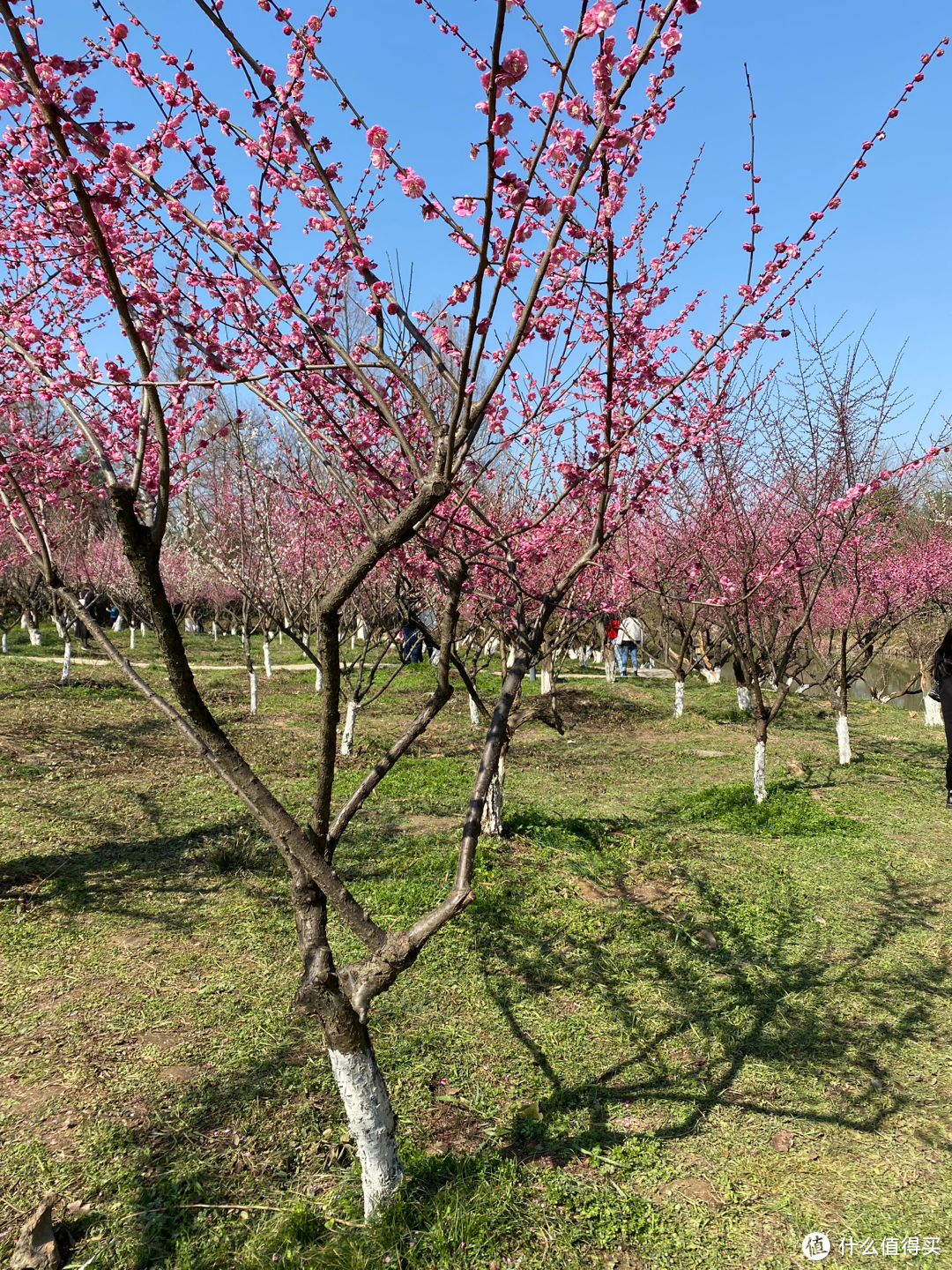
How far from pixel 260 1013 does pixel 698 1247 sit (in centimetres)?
228

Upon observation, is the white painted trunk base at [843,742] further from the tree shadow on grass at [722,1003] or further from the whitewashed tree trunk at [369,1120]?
the whitewashed tree trunk at [369,1120]

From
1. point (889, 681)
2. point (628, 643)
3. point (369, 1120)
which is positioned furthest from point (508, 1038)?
point (889, 681)

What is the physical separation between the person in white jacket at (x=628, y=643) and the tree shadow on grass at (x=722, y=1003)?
15.5m

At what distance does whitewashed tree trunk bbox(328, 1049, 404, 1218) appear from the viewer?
2564 millimetres

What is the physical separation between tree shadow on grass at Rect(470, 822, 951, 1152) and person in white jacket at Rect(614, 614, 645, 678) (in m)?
15.5

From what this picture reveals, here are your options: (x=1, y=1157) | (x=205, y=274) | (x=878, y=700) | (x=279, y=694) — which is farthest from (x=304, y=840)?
(x=878, y=700)

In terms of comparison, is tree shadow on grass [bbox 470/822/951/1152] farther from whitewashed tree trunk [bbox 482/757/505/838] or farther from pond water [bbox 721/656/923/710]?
pond water [bbox 721/656/923/710]

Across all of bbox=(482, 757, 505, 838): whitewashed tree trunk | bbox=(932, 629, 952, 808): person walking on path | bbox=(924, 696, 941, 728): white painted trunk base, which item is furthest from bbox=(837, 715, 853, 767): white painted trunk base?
bbox=(482, 757, 505, 838): whitewashed tree trunk

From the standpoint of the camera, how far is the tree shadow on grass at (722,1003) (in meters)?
3.40

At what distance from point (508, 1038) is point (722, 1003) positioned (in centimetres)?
129

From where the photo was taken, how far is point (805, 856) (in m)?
6.66

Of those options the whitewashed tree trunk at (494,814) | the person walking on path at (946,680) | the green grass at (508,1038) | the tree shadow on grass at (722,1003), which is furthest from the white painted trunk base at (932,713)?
the whitewashed tree trunk at (494,814)

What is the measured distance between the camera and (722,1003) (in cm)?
427

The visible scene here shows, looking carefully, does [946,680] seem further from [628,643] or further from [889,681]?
[889,681]
